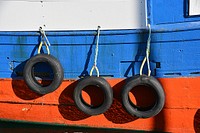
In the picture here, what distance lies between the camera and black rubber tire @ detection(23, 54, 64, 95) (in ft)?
13.0

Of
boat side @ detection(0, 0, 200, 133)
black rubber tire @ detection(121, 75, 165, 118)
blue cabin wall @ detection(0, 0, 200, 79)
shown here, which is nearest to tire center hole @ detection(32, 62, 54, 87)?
boat side @ detection(0, 0, 200, 133)

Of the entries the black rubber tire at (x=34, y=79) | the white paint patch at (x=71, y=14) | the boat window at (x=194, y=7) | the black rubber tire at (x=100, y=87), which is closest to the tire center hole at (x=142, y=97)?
the black rubber tire at (x=100, y=87)

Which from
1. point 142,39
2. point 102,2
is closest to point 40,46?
point 102,2

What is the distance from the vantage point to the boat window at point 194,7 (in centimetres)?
366

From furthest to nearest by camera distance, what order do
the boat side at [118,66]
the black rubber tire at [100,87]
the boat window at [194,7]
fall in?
1. the black rubber tire at [100,87]
2. the boat side at [118,66]
3. the boat window at [194,7]

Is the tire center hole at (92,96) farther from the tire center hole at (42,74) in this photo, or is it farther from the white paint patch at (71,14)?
the white paint patch at (71,14)

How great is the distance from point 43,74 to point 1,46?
0.69 metres

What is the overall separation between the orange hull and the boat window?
2.60ft

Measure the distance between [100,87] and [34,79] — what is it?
0.92 meters

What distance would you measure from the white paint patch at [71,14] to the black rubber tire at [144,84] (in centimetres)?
65

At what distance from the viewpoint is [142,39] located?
3.82m

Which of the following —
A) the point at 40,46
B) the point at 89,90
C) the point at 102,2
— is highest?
the point at 102,2

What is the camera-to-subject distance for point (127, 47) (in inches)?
153

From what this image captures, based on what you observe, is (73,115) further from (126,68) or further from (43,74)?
(126,68)
